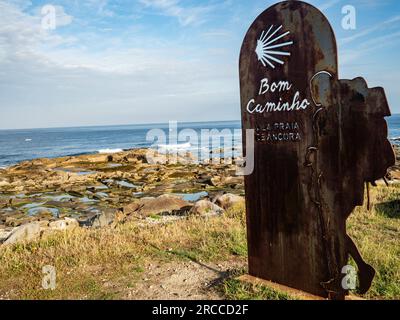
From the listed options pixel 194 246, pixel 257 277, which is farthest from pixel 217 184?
pixel 257 277

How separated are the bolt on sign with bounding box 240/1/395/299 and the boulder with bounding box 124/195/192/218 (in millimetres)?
9075

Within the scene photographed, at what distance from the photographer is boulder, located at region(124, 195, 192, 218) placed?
45.1 feet

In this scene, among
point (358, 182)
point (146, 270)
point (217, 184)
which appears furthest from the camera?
point (217, 184)

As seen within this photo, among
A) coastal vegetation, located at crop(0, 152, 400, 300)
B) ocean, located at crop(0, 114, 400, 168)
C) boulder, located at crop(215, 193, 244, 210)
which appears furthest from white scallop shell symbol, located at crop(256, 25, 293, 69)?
ocean, located at crop(0, 114, 400, 168)

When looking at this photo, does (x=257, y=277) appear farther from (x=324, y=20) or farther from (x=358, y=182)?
(x=324, y=20)

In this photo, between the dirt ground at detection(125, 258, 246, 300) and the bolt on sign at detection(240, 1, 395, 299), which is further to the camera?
the dirt ground at detection(125, 258, 246, 300)

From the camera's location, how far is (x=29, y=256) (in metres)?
6.25

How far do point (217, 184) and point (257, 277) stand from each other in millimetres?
17280

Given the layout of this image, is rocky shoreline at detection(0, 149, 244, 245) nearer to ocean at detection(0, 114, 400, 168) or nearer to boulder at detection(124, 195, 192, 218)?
boulder at detection(124, 195, 192, 218)

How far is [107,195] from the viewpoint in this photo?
19.9 m

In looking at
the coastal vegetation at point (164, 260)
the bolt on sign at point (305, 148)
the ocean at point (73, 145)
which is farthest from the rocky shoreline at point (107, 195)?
the ocean at point (73, 145)

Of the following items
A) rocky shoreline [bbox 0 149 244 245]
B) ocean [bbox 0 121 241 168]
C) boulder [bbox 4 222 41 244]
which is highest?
ocean [bbox 0 121 241 168]

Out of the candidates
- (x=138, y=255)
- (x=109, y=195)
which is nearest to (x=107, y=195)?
(x=109, y=195)

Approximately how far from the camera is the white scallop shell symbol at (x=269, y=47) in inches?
165
